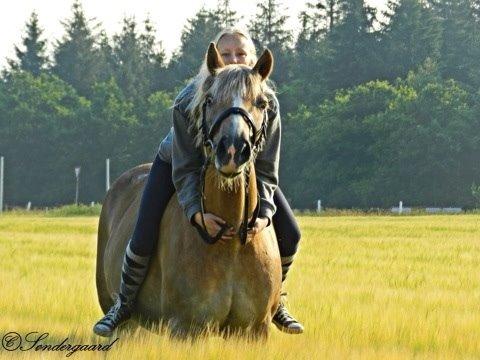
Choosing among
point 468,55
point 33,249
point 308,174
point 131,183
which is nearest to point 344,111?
point 308,174

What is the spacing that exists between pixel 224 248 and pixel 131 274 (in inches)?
42.4

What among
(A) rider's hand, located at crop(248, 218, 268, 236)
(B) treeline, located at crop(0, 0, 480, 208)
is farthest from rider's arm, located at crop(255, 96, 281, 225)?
(B) treeline, located at crop(0, 0, 480, 208)

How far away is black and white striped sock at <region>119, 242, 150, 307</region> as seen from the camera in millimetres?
7172

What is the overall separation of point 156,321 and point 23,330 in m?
1.68

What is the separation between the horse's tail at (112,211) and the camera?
29.2ft

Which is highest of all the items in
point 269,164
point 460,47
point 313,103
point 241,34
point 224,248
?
point 460,47

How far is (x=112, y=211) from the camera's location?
9.15 metres

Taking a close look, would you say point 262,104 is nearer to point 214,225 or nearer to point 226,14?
point 214,225

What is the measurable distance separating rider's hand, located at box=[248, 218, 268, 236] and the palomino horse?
0.15ft

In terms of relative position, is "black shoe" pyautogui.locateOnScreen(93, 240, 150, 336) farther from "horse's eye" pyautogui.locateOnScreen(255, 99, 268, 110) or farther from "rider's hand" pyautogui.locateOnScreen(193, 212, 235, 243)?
"horse's eye" pyautogui.locateOnScreen(255, 99, 268, 110)

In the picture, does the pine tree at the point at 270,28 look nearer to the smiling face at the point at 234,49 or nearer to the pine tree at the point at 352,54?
the pine tree at the point at 352,54

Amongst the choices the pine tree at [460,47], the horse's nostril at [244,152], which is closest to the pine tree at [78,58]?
the pine tree at [460,47]

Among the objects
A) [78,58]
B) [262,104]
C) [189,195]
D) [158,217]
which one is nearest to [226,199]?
[189,195]

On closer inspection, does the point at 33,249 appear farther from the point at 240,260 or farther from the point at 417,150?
the point at 417,150
